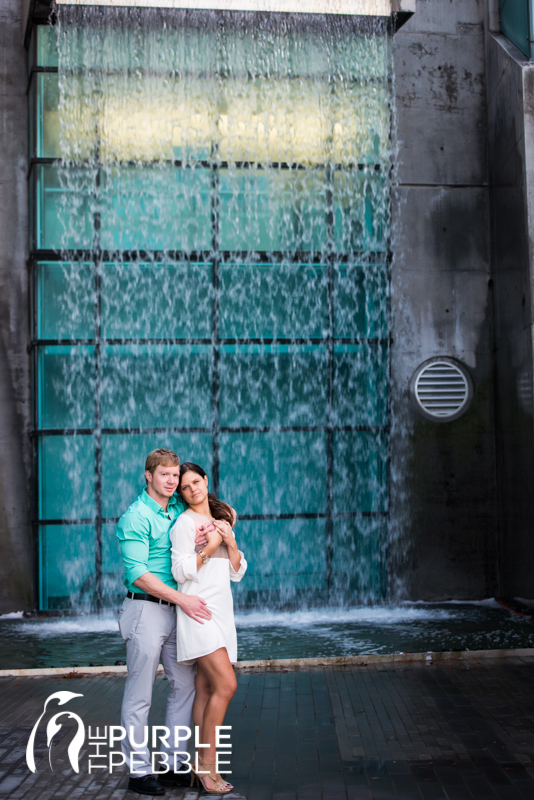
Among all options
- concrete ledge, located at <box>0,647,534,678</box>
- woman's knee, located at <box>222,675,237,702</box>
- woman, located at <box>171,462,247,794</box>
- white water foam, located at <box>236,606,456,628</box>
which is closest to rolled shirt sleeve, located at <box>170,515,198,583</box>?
woman, located at <box>171,462,247,794</box>

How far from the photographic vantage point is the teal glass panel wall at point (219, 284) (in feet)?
33.6

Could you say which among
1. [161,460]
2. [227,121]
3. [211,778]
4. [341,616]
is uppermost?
[227,121]

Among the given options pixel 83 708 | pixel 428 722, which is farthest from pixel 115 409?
pixel 428 722

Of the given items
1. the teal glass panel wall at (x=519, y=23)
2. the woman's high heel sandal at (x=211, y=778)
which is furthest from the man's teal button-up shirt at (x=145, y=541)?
the teal glass panel wall at (x=519, y=23)

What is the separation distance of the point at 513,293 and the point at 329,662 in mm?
5287

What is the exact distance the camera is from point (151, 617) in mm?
4199

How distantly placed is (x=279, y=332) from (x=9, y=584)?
15.6 feet

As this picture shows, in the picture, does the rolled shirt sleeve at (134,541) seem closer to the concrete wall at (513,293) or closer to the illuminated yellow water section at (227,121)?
the concrete wall at (513,293)

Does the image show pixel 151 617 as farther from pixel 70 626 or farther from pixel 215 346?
pixel 215 346

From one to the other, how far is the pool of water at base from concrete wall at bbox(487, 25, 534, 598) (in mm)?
→ 1005

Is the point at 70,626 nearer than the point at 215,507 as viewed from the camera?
No

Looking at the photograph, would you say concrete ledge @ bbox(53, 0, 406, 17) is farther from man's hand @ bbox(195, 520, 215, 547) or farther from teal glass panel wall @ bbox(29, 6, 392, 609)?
man's hand @ bbox(195, 520, 215, 547)

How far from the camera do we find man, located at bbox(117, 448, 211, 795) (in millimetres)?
4133

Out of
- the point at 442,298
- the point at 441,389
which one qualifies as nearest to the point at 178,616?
the point at 441,389
